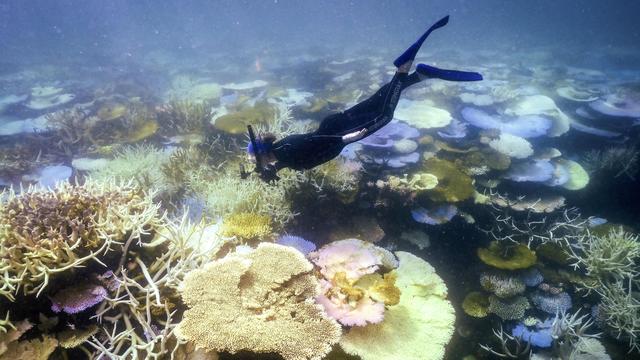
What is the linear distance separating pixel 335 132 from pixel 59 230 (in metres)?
2.64

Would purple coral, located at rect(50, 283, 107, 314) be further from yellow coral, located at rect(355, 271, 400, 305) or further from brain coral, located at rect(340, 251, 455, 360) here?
yellow coral, located at rect(355, 271, 400, 305)

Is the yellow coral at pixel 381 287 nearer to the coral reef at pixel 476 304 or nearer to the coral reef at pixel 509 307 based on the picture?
the coral reef at pixel 476 304

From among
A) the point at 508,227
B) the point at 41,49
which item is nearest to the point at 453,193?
the point at 508,227

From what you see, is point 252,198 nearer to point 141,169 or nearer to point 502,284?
point 141,169

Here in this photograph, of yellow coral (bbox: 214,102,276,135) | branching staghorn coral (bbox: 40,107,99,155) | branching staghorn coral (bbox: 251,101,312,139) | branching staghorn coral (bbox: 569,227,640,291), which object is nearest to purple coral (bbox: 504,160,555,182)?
branching staghorn coral (bbox: 569,227,640,291)

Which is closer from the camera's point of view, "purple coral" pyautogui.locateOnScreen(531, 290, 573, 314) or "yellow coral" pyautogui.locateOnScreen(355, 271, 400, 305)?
"yellow coral" pyautogui.locateOnScreen(355, 271, 400, 305)

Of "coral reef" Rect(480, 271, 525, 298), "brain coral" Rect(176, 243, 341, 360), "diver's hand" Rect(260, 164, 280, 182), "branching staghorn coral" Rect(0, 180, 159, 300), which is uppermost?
"branching staghorn coral" Rect(0, 180, 159, 300)

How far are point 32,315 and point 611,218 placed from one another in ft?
27.6

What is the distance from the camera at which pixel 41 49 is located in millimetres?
30328

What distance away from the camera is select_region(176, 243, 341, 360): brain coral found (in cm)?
213

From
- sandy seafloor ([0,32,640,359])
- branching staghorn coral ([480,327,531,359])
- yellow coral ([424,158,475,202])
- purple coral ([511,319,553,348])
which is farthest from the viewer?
yellow coral ([424,158,475,202])

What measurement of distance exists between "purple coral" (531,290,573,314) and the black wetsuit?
3316 mm

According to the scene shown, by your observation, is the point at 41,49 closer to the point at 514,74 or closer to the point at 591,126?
the point at 514,74

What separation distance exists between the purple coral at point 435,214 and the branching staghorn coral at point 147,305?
10.1 feet
